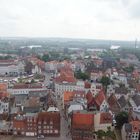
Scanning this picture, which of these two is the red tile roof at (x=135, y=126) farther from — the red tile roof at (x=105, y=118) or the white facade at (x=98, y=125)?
the white facade at (x=98, y=125)

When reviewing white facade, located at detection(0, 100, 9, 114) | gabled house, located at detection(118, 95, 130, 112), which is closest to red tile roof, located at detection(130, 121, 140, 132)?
gabled house, located at detection(118, 95, 130, 112)

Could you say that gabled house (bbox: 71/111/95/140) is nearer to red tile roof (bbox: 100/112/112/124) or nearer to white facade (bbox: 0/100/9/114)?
red tile roof (bbox: 100/112/112/124)

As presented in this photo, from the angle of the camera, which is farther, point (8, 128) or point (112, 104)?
point (112, 104)

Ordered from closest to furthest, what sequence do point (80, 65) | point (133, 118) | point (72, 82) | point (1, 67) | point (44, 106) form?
point (133, 118) → point (44, 106) → point (72, 82) → point (1, 67) → point (80, 65)

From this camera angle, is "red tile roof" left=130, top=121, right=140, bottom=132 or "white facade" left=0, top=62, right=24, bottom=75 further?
"white facade" left=0, top=62, right=24, bottom=75


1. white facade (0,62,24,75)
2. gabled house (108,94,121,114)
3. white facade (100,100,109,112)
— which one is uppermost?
white facade (100,100,109,112)

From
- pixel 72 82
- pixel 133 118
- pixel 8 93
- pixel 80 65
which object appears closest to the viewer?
pixel 133 118

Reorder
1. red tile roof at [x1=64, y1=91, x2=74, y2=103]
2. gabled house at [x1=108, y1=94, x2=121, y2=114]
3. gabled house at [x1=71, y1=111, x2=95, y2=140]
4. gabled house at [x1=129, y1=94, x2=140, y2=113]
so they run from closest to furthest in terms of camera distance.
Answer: gabled house at [x1=71, y1=111, x2=95, y2=140] → gabled house at [x1=129, y1=94, x2=140, y2=113] → gabled house at [x1=108, y1=94, x2=121, y2=114] → red tile roof at [x1=64, y1=91, x2=74, y2=103]

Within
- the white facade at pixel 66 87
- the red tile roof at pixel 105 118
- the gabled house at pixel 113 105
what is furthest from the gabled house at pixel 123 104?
the white facade at pixel 66 87

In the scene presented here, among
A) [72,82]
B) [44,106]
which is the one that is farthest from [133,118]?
[72,82]

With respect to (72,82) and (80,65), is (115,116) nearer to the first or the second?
(72,82)

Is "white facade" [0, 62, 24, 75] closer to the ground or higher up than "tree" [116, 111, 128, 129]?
closer to the ground
